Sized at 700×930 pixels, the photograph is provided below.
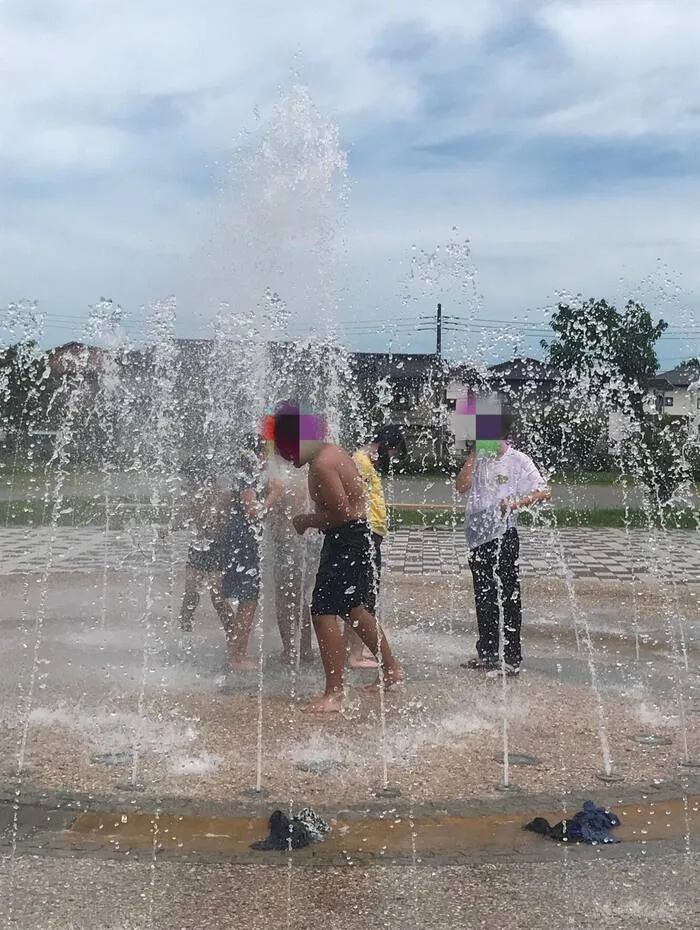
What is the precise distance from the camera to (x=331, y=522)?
539 centimetres

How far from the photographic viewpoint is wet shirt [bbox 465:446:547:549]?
612cm

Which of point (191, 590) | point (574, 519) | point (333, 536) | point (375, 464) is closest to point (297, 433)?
point (333, 536)

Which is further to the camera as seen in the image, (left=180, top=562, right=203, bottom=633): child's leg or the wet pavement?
the wet pavement

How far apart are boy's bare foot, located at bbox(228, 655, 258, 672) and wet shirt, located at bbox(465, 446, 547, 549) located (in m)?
1.44

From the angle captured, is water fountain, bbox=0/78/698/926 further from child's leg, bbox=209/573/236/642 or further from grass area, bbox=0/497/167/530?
grass area, bbox=0/497/167/530

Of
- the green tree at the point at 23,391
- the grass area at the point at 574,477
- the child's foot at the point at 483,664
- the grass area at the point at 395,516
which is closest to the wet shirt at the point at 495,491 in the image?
the child's foot at the point at 483,664

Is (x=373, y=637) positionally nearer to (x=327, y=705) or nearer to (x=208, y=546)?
(x=327, y=705)

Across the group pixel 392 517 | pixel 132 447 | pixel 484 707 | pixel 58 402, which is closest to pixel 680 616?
pixel 484 707

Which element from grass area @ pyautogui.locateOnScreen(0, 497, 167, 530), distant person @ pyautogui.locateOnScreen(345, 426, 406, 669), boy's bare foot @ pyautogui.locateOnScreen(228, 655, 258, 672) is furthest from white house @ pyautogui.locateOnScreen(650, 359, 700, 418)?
grass area @ pyautogui.locateOnScreen(0, 497, 167, 530)

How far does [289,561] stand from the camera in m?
6.39

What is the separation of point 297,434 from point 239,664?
162 cm

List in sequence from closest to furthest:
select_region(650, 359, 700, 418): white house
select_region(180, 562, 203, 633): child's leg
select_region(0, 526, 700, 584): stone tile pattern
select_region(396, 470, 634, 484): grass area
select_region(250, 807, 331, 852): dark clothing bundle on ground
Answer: select_region(250, 807, 331, 852): dark clothing bundle on ground < select_region(180, 562, 203, 633): child's leg < select_region(650, 359, 700, 418): white house < select_region(0, 526, 700, 584): stone tile pattern < select_region(396, 470, 634, 484): grass area

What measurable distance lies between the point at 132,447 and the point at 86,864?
21090 millimetres

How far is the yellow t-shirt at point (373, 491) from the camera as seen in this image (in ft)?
20.5
